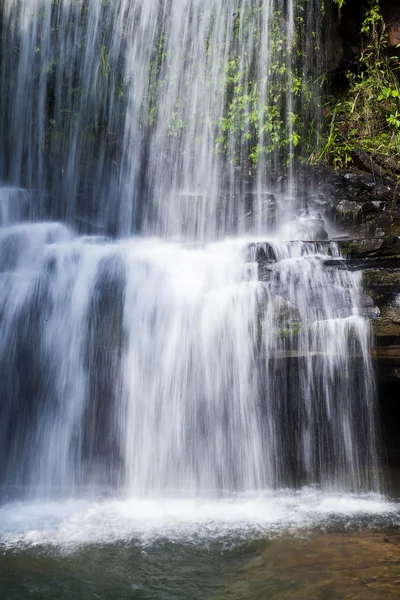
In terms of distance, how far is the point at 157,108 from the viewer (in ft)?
34.1

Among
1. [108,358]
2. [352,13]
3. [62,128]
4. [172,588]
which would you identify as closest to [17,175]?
[62,128]

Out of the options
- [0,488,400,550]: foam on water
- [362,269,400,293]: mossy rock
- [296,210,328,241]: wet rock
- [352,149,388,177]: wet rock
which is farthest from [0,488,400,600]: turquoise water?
[352,149,388,177]: wet rock

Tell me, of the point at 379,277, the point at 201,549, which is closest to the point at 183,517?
the point at 201,549

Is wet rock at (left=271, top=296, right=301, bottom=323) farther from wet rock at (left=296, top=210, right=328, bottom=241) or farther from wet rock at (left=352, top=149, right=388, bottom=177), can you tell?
wet rock at (left=352, top=149, right=388, bottom=177)

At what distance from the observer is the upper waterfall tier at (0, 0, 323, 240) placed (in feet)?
30.3

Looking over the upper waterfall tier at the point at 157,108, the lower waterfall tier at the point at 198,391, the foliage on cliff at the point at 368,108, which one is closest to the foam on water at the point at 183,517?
the lower waterfall tier at the point at 198,391

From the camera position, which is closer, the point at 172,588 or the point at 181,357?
the point at 172,588

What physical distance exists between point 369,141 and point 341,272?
170 inches

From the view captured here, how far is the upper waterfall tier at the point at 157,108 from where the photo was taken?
9250 mm

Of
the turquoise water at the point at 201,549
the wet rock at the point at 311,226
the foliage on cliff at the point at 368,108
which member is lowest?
the turquoise water at the point at 201,549

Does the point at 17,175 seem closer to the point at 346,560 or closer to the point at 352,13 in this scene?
the point at 352,13

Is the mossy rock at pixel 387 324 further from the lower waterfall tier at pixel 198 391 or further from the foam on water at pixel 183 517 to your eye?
the foam on water at pixel 183 517

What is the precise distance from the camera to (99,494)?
4.85 meters

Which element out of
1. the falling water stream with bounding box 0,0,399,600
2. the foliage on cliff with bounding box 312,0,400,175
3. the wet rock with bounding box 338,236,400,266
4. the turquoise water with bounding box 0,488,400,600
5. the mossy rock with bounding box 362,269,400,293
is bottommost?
the turquoise water with bounding box 0,488,400,600
